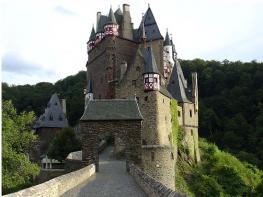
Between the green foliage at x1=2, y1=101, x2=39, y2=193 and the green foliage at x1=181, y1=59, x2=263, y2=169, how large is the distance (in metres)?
46.5

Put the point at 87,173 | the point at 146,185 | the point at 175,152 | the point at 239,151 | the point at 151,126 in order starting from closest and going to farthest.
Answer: the point at 146,185, the point at 87,173, the point at 151,126, the point at 175,152, the point at 239,151

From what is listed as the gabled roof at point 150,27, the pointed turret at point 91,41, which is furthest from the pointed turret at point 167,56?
the pointed turret at point 91,41

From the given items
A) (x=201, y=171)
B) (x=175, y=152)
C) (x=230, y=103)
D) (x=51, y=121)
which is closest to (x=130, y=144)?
(x=175, y=152)

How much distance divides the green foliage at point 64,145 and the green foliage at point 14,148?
21590 millimetres

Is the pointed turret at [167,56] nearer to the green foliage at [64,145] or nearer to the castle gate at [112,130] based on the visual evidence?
the green foliage at [64,145]

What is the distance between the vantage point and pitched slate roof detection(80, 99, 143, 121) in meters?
31.7

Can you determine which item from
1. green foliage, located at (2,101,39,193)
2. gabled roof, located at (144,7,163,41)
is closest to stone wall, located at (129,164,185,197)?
green foliage, located at (2,101,39,193)

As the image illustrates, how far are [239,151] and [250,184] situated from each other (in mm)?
24069

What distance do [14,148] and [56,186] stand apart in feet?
35.8

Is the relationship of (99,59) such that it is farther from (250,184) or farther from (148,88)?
(250,184)

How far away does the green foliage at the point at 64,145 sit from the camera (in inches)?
1968

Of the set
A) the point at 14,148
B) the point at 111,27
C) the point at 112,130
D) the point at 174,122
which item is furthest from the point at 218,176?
the point at 14,148

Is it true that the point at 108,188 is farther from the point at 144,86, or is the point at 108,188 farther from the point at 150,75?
the point at 150,75

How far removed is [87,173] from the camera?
2523 centimetres
